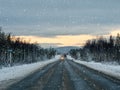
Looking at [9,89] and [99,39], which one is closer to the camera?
[9,89]

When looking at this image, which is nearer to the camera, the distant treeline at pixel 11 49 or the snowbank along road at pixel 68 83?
the snowbank along road at pixel 68 83

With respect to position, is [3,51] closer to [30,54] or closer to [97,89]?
[30,54]

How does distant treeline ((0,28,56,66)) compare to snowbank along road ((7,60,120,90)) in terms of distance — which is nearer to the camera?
snowbank along road ((7,60,120,90))

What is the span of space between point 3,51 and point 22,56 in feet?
91.3

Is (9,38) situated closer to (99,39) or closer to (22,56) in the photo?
(22,56)

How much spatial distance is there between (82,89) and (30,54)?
131 meters

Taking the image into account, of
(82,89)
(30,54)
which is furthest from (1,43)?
(82,89)

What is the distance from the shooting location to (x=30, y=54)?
149 metres

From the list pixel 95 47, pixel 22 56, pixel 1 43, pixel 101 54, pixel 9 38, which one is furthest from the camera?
pixel 95 47

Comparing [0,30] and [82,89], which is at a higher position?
[0,30]

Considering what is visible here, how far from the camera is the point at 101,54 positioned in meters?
157

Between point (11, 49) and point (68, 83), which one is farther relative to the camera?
point (11, 49)

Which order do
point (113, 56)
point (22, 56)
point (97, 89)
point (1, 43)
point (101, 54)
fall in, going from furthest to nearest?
point (101, 54)
point (113, 56)
point (22, 56)
point (1, 43)
point (97, 89)

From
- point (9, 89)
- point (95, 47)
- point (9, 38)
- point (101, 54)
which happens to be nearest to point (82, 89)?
point (9, 89)
